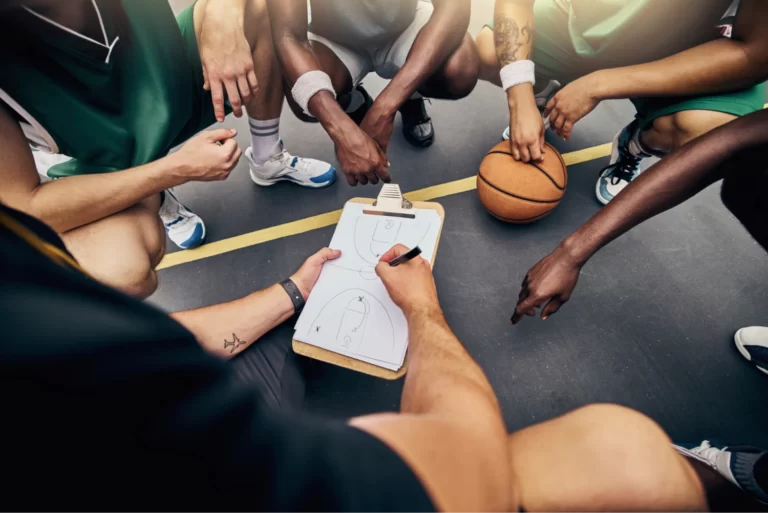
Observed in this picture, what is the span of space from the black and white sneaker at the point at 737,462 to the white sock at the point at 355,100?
1.94m

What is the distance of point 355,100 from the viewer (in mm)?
2160

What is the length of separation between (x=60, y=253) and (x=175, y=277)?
4.68 ft

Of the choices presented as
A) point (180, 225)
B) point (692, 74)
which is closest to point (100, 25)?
point (180, 225)

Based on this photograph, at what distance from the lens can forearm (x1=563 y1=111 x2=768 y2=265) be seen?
3.86ft

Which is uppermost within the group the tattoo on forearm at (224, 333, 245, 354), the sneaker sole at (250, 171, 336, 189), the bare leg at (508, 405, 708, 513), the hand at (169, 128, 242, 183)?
the hand at (169, 128, 242, 183)

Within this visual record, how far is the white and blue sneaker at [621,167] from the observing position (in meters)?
1.83

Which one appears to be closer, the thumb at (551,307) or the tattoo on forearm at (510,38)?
the thumb at (551,307)

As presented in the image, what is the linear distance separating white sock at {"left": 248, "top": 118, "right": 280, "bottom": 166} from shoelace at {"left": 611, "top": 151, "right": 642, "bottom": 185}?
63.1 inches

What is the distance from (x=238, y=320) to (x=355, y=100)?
1.38 m

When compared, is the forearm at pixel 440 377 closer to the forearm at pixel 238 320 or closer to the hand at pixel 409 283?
the hand at pixel 409 283

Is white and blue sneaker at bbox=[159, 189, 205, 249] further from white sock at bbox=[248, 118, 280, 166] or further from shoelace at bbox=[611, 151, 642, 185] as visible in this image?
shoelace at bbox=[611, 151, 642, 185]

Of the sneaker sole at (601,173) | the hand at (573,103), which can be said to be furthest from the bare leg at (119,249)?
the sneaker sole at (601,173)

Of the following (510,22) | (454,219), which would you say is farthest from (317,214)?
(510,22)

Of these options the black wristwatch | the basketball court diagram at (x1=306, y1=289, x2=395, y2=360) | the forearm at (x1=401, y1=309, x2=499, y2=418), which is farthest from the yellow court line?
the forearm at (x1=401, y1=309, x2=499, y2=418)
